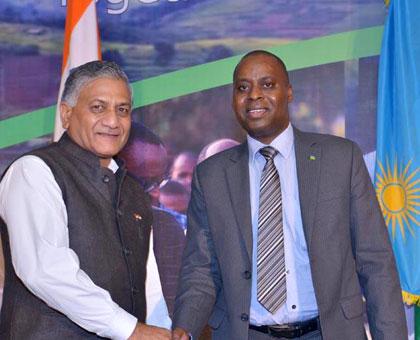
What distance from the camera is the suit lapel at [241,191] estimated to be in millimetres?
3018

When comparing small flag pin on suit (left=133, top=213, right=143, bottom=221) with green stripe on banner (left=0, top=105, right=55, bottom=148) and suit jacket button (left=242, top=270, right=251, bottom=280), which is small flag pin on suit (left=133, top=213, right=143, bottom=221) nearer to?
suit jacket button (left=242, top=270, right=251, bottom=280)

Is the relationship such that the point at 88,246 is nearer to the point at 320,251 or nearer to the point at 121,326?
the point at 121,326

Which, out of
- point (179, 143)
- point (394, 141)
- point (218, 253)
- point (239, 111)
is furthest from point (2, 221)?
point (394, 141)

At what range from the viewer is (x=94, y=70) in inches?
112

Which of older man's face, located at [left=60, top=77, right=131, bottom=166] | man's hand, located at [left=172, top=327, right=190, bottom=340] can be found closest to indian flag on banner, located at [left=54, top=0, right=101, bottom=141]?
older man's face, located at [left=60, top=77, right=131, bottom=166]

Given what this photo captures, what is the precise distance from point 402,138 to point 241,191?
1512 millimetres

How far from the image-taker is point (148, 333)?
8.79ft

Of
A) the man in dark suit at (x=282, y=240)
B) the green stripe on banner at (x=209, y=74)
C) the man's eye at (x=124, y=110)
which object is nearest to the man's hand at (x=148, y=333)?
the man in dark suit at (x=282, y=240)

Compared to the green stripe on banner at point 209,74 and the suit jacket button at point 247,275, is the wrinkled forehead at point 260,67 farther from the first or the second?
the green stripe on banner at point 209,74

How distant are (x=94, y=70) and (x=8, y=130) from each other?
2178mm

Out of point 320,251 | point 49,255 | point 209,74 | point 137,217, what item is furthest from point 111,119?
point 209,74

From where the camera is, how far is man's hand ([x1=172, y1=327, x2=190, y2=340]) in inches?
115

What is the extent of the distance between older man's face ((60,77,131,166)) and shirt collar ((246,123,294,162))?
611 mm

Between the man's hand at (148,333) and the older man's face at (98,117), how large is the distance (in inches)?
26.5
